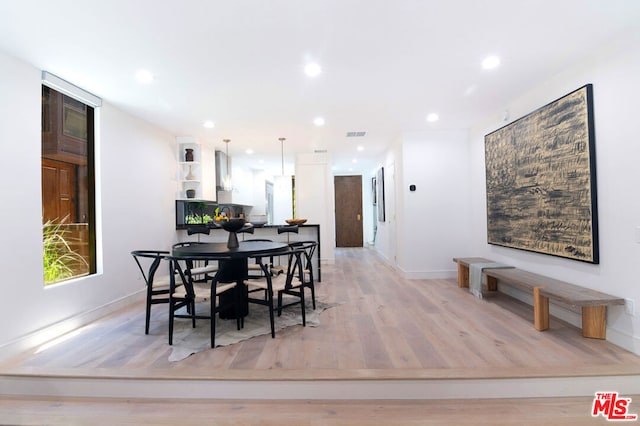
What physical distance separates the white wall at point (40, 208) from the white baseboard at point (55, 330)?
43mm

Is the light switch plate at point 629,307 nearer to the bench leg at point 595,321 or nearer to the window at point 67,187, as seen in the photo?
the bench leg at point 595,321

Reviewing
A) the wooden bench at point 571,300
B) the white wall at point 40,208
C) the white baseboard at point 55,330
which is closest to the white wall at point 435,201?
the wooden bench at point 571,300

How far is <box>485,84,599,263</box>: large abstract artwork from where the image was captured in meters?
2.79

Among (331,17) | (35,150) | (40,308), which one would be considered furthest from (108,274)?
(331,17)

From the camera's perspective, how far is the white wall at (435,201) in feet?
16.9

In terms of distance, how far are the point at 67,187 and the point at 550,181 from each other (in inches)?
201

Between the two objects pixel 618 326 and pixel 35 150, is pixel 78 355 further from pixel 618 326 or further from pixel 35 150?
pixel 618 326

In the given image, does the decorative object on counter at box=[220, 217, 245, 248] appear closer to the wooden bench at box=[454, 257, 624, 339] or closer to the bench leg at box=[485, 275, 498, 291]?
the wooden bench at box=[454, 257, 624, 339]

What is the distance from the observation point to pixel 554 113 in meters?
3.14

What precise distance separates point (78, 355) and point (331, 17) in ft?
10.8

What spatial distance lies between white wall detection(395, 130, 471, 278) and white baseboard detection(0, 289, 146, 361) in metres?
4.25

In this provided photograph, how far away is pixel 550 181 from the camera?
3225 millimetres

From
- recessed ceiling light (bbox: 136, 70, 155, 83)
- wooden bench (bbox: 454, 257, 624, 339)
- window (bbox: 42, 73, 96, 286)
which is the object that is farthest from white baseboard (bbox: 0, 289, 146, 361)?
wooden bench (bbox: 454, 257, 624, 339)
